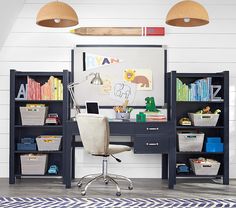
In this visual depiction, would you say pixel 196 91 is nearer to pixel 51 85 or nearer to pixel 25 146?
pixel 51 85

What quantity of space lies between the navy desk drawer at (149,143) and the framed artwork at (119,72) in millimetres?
744

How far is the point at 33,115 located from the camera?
5504mm

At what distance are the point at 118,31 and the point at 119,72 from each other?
506 mm

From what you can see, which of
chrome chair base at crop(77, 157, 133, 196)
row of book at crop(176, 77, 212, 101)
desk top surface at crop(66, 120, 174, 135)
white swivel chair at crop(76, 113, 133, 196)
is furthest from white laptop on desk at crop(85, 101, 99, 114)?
row of book at crop(176, 77, 212, 101)

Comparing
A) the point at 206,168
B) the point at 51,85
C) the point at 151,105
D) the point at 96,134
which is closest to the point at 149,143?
the point at 151,105

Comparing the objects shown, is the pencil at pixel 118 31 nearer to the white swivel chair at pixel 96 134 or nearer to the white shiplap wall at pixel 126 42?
the white shiplap wall at pixel 126 42

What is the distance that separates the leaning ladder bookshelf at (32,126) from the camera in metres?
5.46

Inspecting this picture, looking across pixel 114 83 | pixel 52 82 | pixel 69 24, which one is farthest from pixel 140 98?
pixel 69 24

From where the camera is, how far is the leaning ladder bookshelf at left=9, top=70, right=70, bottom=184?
5.46 metres

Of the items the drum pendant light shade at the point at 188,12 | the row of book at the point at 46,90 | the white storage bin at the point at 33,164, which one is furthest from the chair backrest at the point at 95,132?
the drum pendant light shade at the point at 188,12

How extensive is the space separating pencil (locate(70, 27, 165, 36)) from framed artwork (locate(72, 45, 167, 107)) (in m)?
0.16

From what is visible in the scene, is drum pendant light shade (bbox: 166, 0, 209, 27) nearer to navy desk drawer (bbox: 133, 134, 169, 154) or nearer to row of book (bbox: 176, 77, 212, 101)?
row of book (bbox: 176, 77, 212, 101)

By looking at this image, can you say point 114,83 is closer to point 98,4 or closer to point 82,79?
point 82,79

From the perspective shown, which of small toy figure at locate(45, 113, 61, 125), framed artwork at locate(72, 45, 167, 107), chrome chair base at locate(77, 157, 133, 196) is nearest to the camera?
chrome chair base at locate(77, 157, 133, 196)
